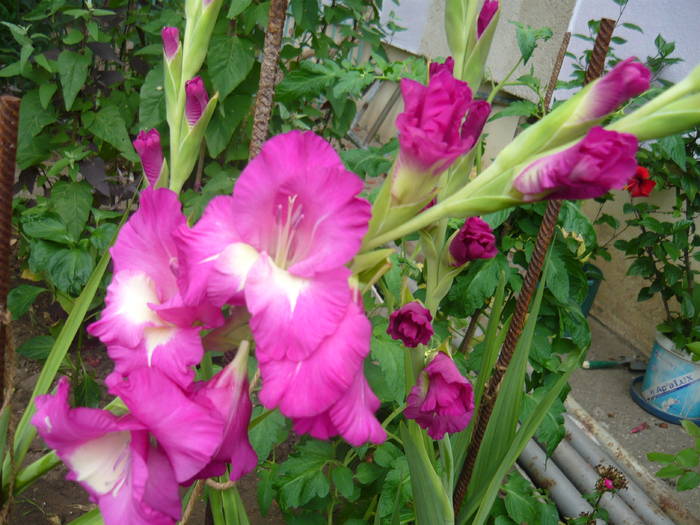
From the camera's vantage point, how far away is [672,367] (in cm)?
277

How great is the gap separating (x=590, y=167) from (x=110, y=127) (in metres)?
1.93

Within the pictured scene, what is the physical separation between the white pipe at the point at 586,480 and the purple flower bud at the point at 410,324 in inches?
60.9

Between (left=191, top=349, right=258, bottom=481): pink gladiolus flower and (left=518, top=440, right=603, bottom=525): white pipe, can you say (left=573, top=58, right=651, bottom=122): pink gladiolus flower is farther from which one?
(left=518, top=440, right=603, bottom=525): white pipe

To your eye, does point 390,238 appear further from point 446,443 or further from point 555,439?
point 555,439

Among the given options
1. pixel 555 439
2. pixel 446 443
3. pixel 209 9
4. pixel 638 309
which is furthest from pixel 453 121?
pixel 638 309

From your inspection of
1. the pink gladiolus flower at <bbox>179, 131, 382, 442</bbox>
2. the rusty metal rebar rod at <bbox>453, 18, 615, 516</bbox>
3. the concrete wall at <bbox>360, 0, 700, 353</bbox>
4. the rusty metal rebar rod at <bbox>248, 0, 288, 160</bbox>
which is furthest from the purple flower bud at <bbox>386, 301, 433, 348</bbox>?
the concrete wall at <bbox>360, 0, 700, 353</bbox>

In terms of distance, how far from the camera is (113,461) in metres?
0.42

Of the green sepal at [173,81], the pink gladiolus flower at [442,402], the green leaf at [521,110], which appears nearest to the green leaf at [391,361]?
the pink gladiolus flower at [442,402]

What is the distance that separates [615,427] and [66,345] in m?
2.60

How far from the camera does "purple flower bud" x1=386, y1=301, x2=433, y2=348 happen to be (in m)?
0.63

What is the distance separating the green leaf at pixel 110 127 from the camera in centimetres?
200

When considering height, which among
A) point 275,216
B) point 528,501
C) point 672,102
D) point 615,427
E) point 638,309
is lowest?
point 615,427

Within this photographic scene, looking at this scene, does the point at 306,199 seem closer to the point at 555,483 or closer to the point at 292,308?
the point at 292,308

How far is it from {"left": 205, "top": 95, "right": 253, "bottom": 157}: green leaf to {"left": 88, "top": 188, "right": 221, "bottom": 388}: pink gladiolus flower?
53.4 inches
